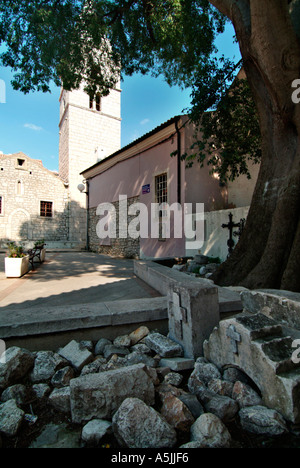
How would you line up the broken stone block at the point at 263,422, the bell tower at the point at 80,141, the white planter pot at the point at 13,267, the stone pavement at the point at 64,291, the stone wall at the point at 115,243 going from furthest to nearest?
the bell tower at the point at 80,141, the stone wall at the point at 115,243, the white planter pot at the point at 13,267, the stone pavement at the point at 64,291, the broken stone block at the point at 263,422

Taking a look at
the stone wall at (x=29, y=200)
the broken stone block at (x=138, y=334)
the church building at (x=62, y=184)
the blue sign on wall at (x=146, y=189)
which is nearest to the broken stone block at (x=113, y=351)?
the broken stone block at (x=138, y=334)

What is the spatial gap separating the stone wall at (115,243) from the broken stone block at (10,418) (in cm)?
1054

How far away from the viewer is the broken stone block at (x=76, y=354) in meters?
2.26

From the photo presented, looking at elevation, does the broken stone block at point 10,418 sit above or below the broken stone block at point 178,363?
below

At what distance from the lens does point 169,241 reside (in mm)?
10078

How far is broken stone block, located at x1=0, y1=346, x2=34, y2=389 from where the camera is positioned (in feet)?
6.61

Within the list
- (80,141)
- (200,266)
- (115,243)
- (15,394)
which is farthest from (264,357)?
(80,141)

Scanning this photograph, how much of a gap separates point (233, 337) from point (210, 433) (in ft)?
2.27

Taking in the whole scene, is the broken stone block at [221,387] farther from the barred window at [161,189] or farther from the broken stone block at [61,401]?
the barred window at [161,189]

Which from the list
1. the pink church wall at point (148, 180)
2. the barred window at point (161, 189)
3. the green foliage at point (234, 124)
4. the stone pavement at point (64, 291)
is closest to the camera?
the stone pavement at point (64, 291)

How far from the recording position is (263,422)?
1553mm

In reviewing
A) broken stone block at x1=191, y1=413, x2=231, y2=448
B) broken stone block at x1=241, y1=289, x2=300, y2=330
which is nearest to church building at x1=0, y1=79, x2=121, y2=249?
broken stone block at x1=241, y1=289, x2=300, y2=330

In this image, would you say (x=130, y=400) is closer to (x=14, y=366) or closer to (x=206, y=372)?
(x=206, y=372)

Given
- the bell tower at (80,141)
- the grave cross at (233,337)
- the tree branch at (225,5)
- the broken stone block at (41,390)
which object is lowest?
the broken stone block at (41,390)
